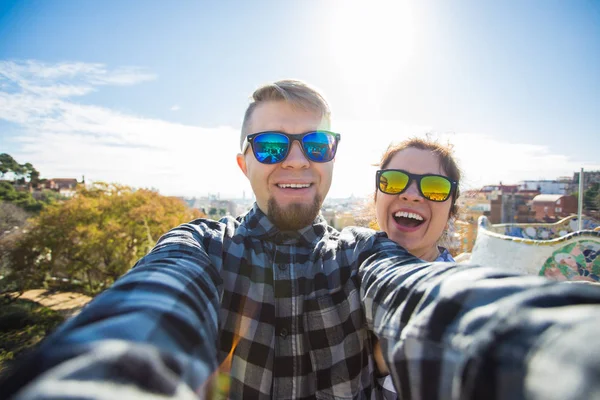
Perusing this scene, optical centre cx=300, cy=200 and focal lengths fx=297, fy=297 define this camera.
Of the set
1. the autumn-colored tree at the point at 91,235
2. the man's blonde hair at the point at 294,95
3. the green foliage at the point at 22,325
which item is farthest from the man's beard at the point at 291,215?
the autumn-colored tree at the point at 91,235

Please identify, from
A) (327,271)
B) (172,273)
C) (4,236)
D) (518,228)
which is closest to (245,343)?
(327,271)

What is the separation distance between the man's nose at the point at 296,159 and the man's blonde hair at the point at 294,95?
1.16 feet

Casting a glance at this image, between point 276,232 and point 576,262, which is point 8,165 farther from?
point 576,262

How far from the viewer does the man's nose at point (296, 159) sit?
221 centimetres

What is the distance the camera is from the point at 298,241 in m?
2.08

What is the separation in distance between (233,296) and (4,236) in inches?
928

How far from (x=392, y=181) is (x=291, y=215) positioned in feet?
4.60

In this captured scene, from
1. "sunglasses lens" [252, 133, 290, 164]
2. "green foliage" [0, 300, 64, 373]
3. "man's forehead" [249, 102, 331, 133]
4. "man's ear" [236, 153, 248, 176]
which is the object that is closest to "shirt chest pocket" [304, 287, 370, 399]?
"sunglasses lens" [252, 133, 290, 164]

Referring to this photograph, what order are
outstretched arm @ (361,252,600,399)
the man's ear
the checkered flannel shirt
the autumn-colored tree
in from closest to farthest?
outstretched arm @ (361,252,600,399), the checkered flannel shirt, the man's ear, the autumn-colored tree

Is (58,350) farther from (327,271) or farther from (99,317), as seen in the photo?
(327,271)

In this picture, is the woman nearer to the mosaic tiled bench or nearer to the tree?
the mosaic tiled bench

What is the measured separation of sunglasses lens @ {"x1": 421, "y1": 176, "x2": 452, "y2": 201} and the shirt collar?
1.33 m

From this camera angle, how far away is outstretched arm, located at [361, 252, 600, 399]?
54cm

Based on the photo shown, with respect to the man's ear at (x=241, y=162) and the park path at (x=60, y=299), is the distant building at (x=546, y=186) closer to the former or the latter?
the park path at (x=60, y=299)
